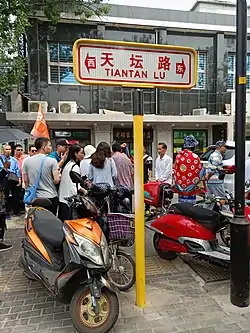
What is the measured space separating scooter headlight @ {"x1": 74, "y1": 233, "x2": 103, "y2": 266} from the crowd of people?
2.37 ft

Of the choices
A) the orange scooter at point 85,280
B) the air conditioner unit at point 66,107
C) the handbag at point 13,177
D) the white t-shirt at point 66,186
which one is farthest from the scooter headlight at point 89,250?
the air conditioner unit at point 66,107

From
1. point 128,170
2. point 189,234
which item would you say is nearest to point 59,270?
point 189,234

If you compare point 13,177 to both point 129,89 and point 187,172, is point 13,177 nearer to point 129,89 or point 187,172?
point 187,172

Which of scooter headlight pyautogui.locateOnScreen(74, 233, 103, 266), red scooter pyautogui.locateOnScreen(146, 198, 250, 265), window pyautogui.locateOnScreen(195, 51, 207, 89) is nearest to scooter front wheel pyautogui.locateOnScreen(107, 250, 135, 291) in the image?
red scooter pyautogui.locateOnScreen(146, 198, 250, 265)

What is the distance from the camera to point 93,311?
8.98 feet

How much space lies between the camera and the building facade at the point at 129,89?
41.1 feet

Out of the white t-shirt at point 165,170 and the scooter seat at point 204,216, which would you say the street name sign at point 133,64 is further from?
the white t-shirt at point 165,170

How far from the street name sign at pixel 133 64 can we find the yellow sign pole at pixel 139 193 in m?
0.20

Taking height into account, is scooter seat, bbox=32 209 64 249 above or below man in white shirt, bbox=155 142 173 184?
below

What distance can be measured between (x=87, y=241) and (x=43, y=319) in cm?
101

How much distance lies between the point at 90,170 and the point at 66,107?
7.93 metres

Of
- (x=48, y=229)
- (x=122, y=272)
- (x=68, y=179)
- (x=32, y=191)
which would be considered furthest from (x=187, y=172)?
(x=48, y=229)

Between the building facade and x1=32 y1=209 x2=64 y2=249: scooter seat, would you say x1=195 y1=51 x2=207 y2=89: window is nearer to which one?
the building facade

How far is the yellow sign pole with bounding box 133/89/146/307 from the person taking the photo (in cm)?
321
